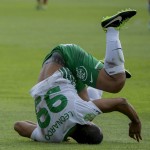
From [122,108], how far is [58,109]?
617 mm

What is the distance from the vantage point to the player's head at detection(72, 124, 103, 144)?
30.1ft

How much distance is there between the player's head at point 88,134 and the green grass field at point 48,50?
9 cm

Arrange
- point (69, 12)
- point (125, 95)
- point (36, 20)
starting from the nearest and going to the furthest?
point (125, 95)
point (36, 20)
point (69, 12)

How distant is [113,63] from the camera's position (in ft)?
30.3

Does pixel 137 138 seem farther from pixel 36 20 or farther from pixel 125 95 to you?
pixel 36 20

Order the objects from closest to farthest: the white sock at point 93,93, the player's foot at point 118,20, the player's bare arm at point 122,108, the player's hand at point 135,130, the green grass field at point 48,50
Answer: the player's bare arm at point 122,108 < the player's hand at point 135,130 < the player's foot at point 118,20 < the green grass field at point 48,50 < the white sock at point 93,93

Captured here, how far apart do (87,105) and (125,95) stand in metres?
5.29

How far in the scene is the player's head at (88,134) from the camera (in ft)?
30.1

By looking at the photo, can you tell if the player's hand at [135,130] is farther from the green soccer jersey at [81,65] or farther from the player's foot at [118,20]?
the player's foot at [118,20]

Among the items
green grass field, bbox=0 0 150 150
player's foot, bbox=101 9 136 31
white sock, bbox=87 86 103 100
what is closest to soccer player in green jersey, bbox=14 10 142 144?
player's foot, bbox=101 9 136 31

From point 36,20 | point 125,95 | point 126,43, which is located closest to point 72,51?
point 125,95

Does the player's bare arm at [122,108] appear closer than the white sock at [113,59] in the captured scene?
Yes

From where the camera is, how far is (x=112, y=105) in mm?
9078

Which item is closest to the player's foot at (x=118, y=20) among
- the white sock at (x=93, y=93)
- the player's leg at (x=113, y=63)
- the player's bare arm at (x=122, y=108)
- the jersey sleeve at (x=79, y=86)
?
the player's leg at (x=113, y=63)
